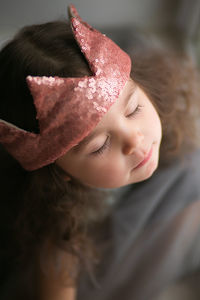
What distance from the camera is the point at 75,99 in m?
0.49

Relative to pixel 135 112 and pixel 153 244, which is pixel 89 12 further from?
pixel 153 244

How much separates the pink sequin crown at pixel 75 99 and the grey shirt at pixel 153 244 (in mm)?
420

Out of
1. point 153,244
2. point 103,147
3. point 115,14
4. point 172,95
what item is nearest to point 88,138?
point 103,147

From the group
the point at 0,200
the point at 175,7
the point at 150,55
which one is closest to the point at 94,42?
the point at 150,55

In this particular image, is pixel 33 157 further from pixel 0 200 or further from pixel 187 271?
pixel 187 271

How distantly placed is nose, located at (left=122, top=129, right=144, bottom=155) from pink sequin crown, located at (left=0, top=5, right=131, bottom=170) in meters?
0.07

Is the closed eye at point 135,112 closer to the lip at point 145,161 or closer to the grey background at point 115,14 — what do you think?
the lip at point 145,161

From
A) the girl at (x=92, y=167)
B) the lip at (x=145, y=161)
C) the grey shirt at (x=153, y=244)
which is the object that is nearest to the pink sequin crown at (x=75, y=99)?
the girl at (x=92, y=167)

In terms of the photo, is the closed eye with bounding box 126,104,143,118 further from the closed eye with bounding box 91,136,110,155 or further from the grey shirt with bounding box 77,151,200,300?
the grey shirt with bounding box 77,151,200,300

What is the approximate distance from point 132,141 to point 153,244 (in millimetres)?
423

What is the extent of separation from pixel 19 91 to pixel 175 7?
2.83ft

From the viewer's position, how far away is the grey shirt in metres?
0.85

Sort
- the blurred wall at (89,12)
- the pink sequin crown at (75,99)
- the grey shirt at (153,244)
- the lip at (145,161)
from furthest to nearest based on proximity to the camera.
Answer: the grey shirt at (153,244), the blurred wall at (89,12), the lip at (145,161), the pink sequin crown at (75,99)

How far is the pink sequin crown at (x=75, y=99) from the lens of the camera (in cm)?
48
